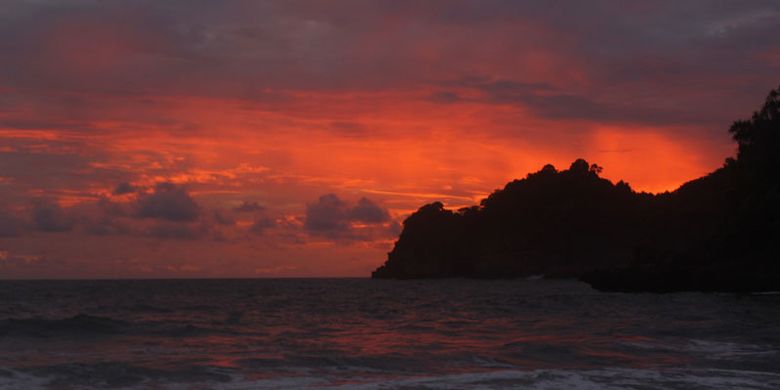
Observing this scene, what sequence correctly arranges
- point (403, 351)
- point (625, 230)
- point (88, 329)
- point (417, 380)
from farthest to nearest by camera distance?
point (625, 230) < point (88, 329) < point (403, 351) < point (417, 380)

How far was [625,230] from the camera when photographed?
6654 inches


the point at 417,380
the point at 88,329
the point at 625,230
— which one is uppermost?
the point at 625,230

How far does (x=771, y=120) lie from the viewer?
222 ft

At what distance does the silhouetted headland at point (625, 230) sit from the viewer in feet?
213

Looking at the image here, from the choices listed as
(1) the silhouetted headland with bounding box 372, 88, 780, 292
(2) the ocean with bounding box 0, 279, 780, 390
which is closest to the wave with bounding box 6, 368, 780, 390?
(2) the ocean with bounding box 0, 279, 780, 390

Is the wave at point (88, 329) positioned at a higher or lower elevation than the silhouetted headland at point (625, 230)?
lower

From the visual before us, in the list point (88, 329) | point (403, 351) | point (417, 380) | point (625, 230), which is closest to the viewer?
point (417, 380)

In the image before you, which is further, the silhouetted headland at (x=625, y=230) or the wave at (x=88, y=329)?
the silhouetted headland at (x=625, y=230)

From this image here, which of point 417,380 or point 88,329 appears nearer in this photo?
point 417,380

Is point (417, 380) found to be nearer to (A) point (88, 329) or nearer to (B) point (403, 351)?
(B) point (403, 351)

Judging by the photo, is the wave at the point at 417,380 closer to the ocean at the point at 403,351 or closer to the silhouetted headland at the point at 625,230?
the ocean at the point at 403,351

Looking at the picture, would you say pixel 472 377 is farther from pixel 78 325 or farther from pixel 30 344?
pixel 78 325

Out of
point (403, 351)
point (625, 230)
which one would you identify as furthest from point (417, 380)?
point (625, 230)

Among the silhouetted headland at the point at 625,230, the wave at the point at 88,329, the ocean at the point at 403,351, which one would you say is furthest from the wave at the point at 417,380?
the silhouetted headland at the point at 625,230
